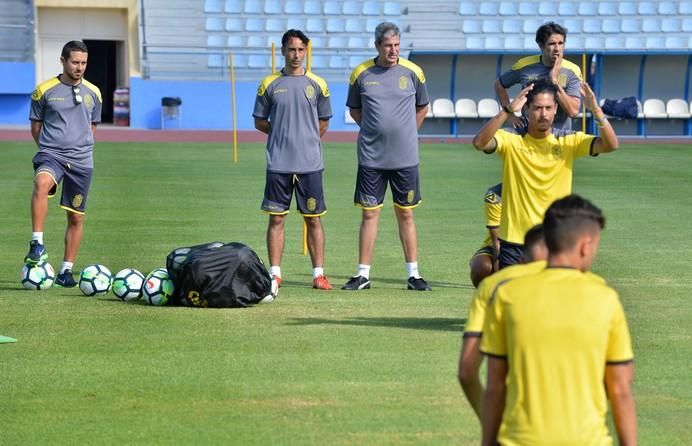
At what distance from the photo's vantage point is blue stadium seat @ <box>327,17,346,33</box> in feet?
139

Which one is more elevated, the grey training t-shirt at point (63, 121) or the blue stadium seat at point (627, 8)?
the blue stadium seat at point (627, 8)

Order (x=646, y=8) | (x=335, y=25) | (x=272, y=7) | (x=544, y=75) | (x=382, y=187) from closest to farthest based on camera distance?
1. (x=544, y=75)
2. (x=382, y=187)
3. (x=335, y=25)
4. (x=272, y=7)
5. (x=646, y=8)

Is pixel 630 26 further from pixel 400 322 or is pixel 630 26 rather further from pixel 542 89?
pixel 542 89

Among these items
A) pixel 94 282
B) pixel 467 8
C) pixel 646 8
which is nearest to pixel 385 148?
pixel 94 282

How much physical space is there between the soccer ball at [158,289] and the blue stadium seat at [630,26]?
1375 inches

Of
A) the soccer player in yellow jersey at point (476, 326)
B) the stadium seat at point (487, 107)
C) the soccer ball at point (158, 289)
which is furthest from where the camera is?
the stadium seat at point (487, 107)

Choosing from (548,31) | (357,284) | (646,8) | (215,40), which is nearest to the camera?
(548,31)

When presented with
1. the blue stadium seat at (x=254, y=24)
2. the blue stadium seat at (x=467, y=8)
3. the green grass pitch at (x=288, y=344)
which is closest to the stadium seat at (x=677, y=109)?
the blue stadium seat at (x=467, y=8)

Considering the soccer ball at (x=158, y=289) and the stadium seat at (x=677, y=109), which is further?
the stadium seat at (x=677, y=109)

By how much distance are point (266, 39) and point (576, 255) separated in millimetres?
38526

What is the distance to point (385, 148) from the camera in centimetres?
1169

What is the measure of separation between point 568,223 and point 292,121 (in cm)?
759

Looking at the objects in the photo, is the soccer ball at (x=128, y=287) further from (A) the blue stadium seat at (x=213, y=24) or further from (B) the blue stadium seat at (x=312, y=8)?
(B) the blue stadium seat at (x=312, y=8)

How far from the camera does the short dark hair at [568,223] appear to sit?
436 cm
